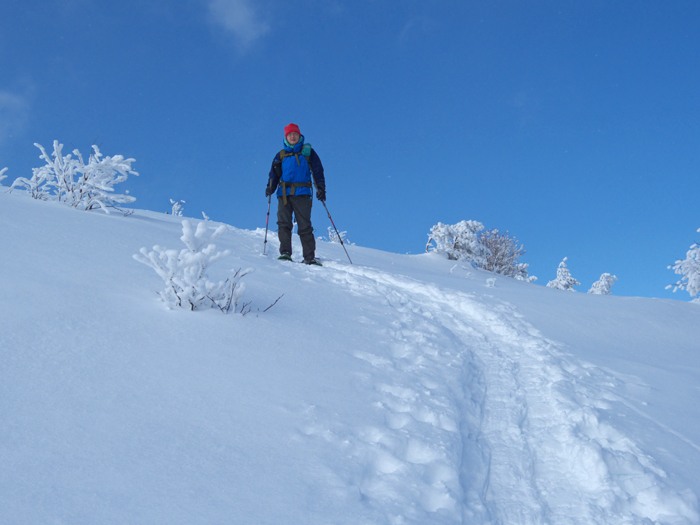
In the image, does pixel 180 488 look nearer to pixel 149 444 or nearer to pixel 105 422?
pixel 149 444

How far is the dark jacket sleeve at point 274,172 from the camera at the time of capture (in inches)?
250

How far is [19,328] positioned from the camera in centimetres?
182

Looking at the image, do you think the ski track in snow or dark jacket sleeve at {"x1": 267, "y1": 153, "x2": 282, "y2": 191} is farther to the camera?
dark jacket sleeve at {"x1": 267, "y1": 153, "x2": 282, "y2": 191}

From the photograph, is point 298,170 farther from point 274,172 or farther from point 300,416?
point 300,416

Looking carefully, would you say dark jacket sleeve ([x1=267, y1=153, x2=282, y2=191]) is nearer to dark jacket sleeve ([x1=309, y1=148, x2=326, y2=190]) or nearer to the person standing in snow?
the person standing in snow

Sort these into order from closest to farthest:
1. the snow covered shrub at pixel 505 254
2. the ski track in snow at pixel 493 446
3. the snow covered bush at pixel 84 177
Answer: the ski track in snow at pixel 493 446 < the snow covered bush at pixel 84 177 < the snow covered shrub at pixel 505 254

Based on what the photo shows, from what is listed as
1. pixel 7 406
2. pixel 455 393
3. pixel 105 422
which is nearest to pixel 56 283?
pixel 7 406

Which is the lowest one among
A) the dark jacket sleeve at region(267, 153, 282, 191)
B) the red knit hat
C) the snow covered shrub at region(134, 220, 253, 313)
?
the snow covered shrub at region(134, 220, 253, 313)

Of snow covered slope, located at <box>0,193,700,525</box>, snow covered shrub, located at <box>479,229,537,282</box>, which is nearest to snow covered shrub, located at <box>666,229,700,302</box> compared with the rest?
snow covered shrub, located at <box>479,229,537,282</box>

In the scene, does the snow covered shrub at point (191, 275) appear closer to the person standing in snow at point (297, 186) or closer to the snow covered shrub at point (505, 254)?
the person standing in snow at point (297, 186)

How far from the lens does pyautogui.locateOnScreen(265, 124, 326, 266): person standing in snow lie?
617cm

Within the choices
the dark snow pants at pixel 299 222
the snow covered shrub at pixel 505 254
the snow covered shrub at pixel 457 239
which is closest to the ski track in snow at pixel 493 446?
the dark snow pants at pixel 299 222

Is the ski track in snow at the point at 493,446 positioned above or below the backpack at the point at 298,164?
below

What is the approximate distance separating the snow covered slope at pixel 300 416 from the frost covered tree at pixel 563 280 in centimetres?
2565
